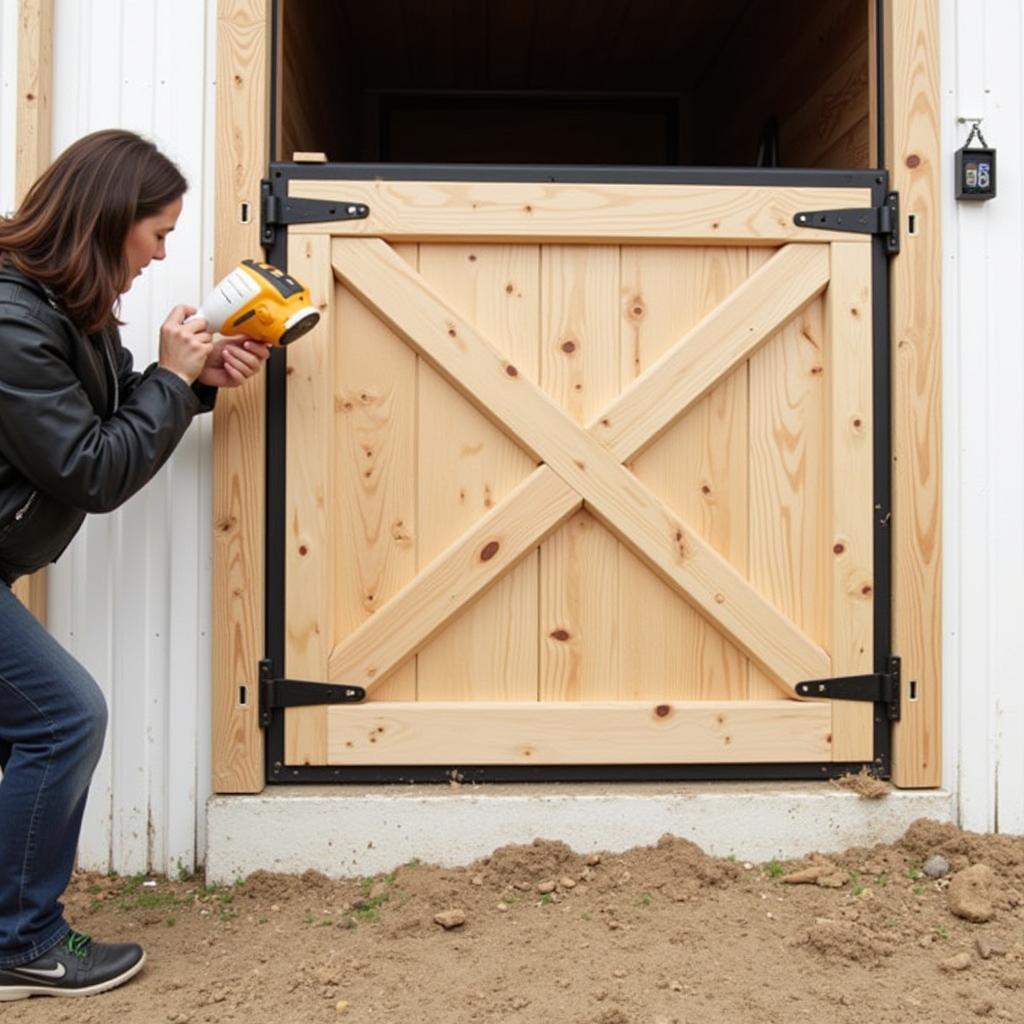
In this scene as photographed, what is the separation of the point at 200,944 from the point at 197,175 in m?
2.00

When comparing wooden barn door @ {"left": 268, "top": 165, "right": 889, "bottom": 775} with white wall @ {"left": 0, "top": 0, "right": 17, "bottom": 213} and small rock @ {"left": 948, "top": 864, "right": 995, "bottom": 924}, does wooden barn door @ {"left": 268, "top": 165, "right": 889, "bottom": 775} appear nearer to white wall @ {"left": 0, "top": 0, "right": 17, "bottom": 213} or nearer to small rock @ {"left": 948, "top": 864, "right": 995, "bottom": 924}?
small rock @ {"left": 948, "top": 864, "right": 995, "bottom": 924}

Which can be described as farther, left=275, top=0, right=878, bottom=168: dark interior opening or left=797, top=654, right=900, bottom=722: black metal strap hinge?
left=275, top=0, right=878, bottom=168: dark interior opening

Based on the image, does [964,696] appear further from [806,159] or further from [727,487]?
[806,159]

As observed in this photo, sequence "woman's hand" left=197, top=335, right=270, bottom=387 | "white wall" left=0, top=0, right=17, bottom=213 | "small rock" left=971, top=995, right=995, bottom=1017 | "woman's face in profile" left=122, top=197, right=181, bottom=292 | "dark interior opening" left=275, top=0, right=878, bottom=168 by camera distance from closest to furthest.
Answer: "small rock" left=971, top=995, right=995, bottom=1017, "woman's face in profile" left=122, top=197, right=181, bottom=292, "woman's hand" left=197, top=335, right=270, bottom=387, "white wall" left=0, top=0, right=17, bottom=213, "dark interior opening" left=275, top=0, right=878, bottom=168

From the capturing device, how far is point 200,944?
8.43ft

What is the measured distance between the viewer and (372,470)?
9.74 feet

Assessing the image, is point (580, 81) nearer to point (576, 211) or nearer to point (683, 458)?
point (576, 211)

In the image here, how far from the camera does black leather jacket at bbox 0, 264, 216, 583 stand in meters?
2.12

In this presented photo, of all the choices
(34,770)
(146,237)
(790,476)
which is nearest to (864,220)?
(790,476)

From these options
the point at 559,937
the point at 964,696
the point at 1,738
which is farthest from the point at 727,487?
the point at 1,738

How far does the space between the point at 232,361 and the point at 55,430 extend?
652 mm

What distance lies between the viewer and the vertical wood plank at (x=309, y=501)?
2.91 meters

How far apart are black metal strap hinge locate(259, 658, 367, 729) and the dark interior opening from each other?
60.6 inches

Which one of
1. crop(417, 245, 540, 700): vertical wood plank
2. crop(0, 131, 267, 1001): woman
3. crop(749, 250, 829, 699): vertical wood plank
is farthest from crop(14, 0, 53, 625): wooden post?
crop(749, 250, 829, 699): vertical wood plank
